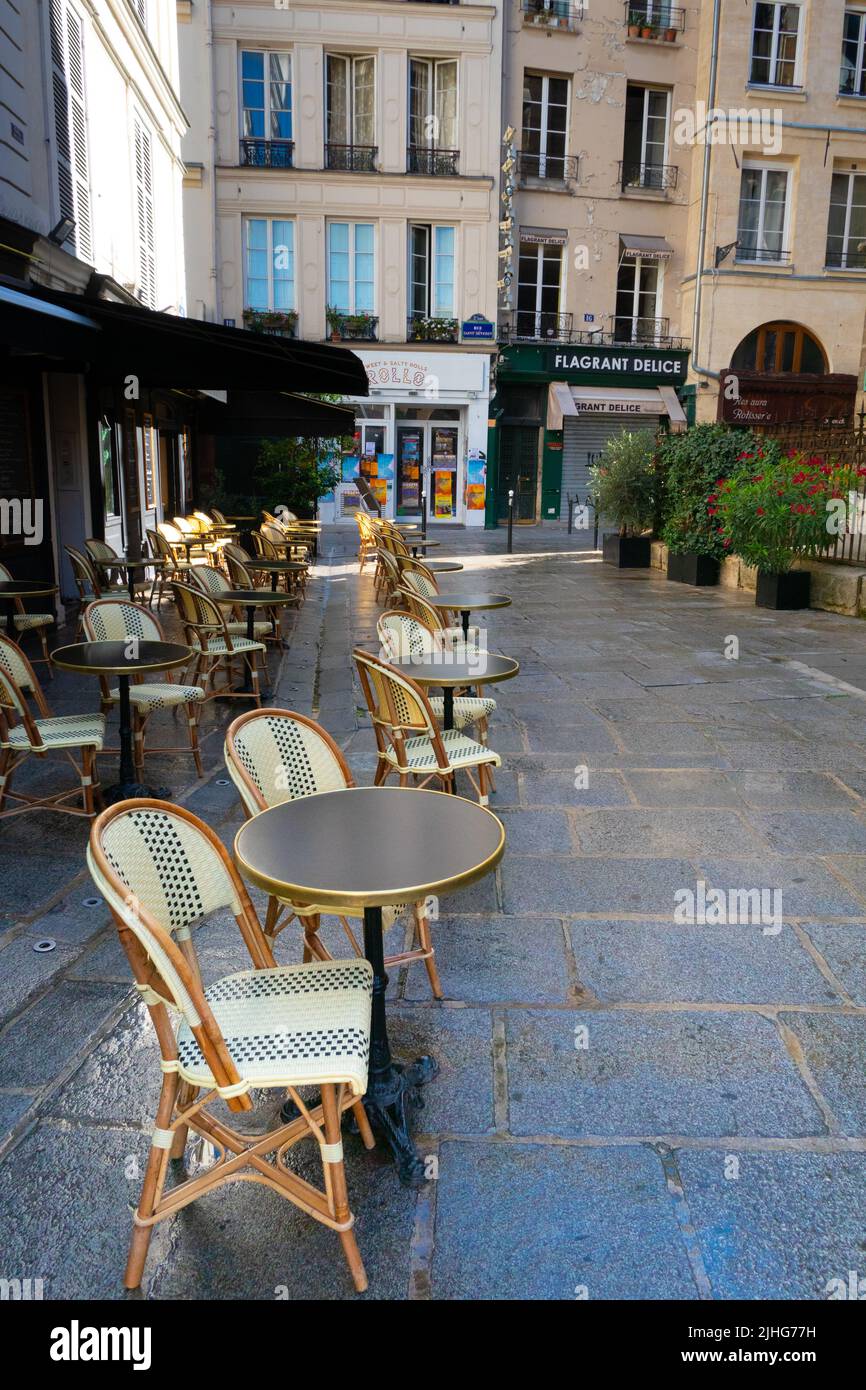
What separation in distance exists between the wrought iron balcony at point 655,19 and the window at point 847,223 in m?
5.03

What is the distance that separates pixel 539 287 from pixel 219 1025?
78.5ft

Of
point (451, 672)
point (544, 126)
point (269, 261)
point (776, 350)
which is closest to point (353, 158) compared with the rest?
point (269, 261)

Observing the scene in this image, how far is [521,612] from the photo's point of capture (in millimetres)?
10641

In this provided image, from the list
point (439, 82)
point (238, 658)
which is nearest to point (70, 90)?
point (238, 658)

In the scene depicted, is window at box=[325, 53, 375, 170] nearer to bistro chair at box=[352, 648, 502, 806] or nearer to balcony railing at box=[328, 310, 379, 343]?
balcony railing at box=[328, 310, 379, 343]

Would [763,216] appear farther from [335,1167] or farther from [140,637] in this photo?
[335,1167]

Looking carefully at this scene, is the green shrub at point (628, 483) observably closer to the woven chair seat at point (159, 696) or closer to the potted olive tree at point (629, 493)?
the potted olive tree at point (629, 493)

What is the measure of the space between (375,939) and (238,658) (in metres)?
5.98

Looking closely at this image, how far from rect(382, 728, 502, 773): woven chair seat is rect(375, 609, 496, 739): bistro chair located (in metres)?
0.34

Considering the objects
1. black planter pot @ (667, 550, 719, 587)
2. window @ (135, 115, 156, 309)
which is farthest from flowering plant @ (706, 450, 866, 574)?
window @ (135, 115, 156, 309)

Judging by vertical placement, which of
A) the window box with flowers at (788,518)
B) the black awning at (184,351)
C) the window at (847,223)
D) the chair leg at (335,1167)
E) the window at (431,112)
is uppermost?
the window at (431,112)

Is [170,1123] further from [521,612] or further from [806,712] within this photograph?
[521,612]

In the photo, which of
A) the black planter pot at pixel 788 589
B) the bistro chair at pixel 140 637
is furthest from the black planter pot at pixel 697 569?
the bistro chair at pixel 140 637

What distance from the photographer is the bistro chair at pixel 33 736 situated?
4.41m
